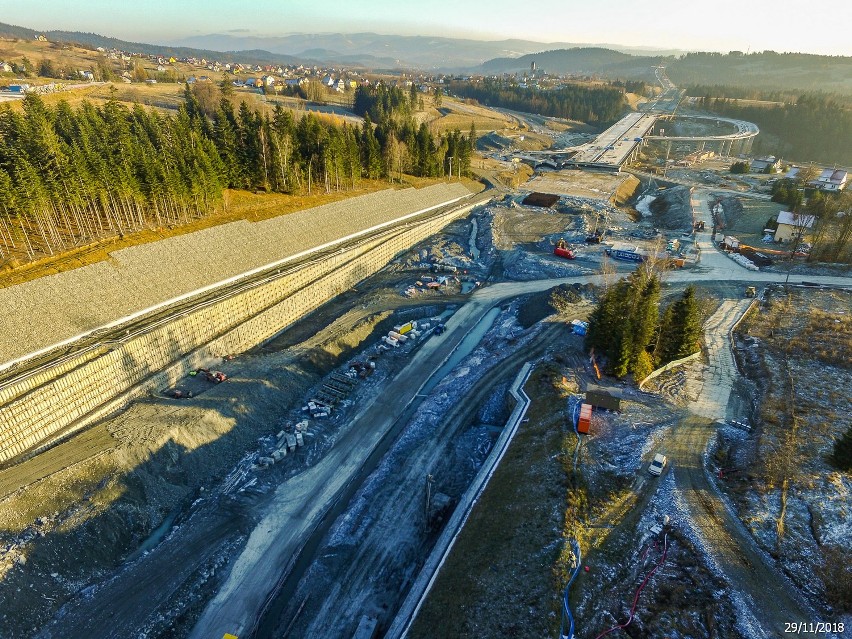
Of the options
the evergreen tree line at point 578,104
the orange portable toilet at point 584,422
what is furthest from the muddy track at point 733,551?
the evergreen tree line at point 578,104

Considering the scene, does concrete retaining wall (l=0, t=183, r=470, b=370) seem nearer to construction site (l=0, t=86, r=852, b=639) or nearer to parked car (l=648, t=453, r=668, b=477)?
construction site (l=0, t=86, r=852, b=639)

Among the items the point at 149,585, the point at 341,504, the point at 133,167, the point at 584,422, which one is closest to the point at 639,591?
the point at 584,422

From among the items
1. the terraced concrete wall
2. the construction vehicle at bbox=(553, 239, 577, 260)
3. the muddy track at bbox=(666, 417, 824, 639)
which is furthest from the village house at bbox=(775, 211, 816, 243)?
the terraced concrete wall

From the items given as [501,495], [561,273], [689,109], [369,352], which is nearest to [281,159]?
[369,352]

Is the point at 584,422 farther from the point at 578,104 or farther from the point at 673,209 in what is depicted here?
the point at 578,104

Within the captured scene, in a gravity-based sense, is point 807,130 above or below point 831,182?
above

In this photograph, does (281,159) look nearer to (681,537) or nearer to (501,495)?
(501,495)
